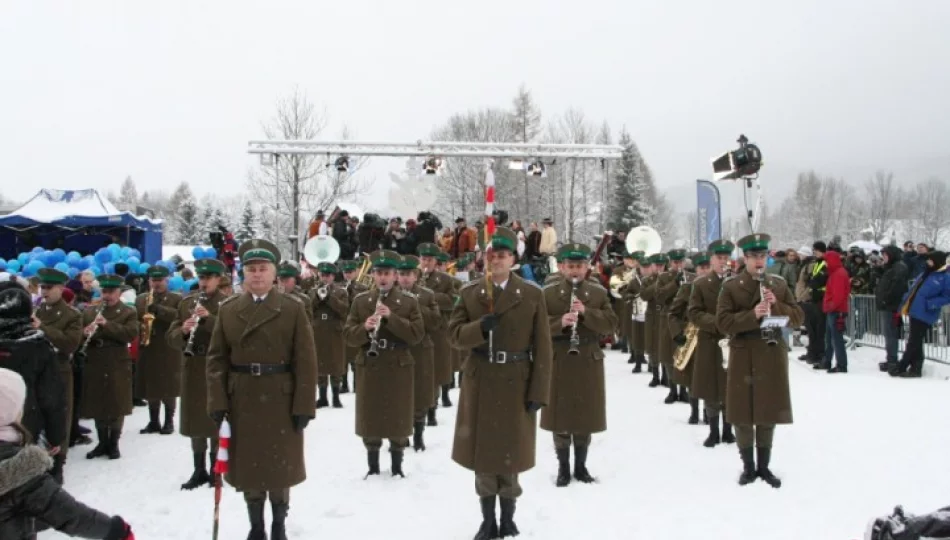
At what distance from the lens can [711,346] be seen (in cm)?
876

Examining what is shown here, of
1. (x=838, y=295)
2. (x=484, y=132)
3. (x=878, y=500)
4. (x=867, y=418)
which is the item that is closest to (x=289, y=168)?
(x=484, y=132)

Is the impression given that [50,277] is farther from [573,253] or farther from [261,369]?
[573,253]

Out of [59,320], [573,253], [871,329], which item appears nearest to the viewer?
[573,253]

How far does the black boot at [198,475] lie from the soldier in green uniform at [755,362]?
5.19m

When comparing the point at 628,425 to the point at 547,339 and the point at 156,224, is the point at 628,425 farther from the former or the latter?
the point at 156,224

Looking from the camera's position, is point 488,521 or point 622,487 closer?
point 488,521

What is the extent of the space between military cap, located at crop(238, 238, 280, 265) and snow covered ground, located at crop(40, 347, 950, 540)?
2.22 meters

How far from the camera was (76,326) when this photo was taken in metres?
7.77

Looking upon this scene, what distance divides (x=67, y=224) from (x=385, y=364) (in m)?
17.2

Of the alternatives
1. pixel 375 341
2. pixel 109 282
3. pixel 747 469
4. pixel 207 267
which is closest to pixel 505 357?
pixel 375 341

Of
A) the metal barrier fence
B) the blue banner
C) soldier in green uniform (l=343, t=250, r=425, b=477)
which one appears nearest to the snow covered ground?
soldier in green uniform (l=343, t=250, r=425, b=477)

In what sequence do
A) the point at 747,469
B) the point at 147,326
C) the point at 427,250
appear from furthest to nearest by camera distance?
the point at 427,250, the point at 147,326, the point at 747,469

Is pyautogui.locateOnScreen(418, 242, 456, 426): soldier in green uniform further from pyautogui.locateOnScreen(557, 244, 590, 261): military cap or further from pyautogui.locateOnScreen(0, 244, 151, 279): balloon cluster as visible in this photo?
pyautogui.locateOnScreen(0, 244, 151, 279): balloon cluster

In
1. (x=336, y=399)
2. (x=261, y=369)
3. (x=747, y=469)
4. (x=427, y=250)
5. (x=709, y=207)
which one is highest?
(x=709, y=207)
